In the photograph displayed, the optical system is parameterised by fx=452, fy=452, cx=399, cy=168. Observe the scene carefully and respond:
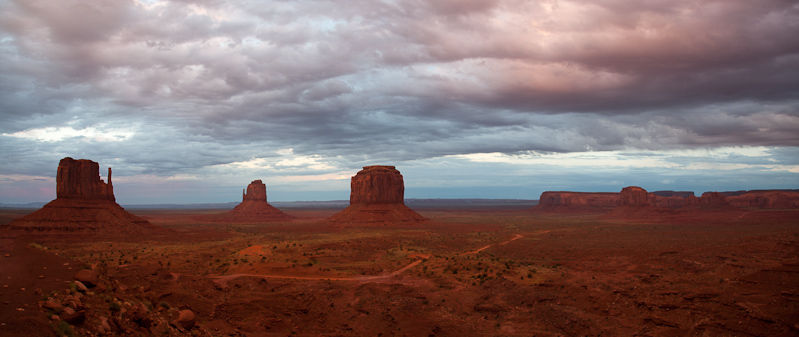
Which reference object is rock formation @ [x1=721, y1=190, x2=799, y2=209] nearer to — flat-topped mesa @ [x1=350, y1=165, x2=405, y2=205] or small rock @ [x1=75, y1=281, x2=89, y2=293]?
flat-topped mesa @ [x1=350, y1=165, x2=405, y2=205]

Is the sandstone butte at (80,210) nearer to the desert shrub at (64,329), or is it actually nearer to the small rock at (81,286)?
the small rock at (81,286)

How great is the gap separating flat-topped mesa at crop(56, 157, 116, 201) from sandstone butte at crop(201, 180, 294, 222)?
67.6 m

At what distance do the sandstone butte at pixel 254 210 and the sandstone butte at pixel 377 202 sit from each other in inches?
1587

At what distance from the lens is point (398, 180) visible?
128 meters

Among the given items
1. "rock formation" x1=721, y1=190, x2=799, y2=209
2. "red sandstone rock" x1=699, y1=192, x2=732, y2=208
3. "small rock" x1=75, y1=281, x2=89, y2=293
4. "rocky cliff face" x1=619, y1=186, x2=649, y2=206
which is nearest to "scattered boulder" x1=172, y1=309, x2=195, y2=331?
"small rock" x1=75, y1=281, x2=89, y2=293

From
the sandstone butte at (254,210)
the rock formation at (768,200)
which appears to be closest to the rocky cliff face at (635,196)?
the rock formation at (768,200)

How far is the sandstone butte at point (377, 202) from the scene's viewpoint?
4454 inches

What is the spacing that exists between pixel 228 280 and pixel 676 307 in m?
29.2

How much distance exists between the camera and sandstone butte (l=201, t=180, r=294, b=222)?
5984 inches

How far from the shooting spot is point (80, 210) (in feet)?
257

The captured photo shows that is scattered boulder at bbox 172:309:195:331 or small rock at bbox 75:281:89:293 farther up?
small rock at bbox 75:281:89:293

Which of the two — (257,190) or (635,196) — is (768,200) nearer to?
(635,196)

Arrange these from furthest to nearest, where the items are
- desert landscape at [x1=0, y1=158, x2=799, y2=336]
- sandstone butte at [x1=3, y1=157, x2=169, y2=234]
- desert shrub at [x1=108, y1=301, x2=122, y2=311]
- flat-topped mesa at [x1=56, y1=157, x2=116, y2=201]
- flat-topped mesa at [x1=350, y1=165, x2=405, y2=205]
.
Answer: flat-topped mesa at [x1=350, y1=165, x2=405, y2=205], flat-topped mesa at [x1=56, y1=157, x2=116, y2=201], sandstone butte at [x1=3, y1=157, x2=169, y2=234], desert landscape at [x1=0, y1=158, x2=799, y2=336], desert shrub at [x1=108, y1=301, x2=122, y2=311]

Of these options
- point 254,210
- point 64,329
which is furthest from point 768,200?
point 64,329
